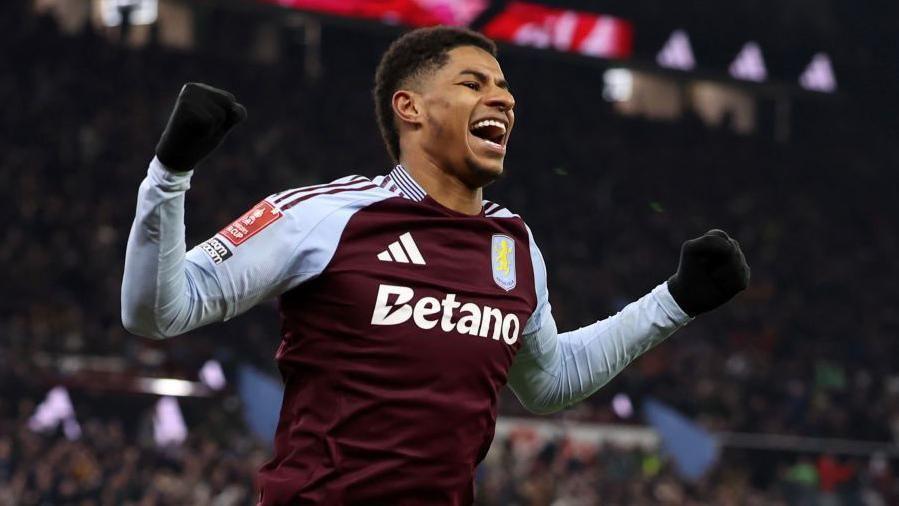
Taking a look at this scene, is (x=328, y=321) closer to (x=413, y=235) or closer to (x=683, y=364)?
(x=413, y=235)

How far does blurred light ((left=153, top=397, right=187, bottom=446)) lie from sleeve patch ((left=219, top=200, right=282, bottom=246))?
11581 mm

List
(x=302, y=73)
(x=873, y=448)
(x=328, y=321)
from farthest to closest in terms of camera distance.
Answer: (x=302, y=73) < (x=873, y=448) < (x=328, y=321)

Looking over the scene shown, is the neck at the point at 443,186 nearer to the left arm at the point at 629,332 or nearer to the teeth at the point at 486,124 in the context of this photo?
the teeth at the point at 486,124

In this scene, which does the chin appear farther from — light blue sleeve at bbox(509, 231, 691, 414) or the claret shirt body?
light blue sleeve at bbox(509, 231, 691, 414)

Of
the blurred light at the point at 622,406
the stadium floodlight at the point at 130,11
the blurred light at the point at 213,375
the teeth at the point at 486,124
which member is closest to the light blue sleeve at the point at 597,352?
the teeth at the point at 486,124

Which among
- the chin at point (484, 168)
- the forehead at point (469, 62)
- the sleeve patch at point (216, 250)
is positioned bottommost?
the sleeve patch at point (216, 250)

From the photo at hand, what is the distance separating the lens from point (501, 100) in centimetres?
309

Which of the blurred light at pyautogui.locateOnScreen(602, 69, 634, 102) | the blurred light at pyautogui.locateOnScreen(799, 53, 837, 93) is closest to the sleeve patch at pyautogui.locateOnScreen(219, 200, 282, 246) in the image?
the blurred light at pyautogui.locateOnScreen(602, 69, 634, 102)

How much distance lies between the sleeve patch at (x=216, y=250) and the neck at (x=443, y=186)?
50 centimetres

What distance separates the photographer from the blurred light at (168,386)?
14.7 metres

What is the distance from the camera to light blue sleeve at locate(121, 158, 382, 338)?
2.53m

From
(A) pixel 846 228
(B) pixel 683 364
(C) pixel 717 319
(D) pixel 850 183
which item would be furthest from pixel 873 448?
(D) pixel 850 183

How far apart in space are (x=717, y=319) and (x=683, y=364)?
330 centimetres

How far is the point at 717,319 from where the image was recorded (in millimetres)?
25000
